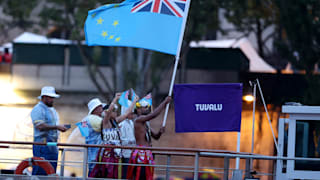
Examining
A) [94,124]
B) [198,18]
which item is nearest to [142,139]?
[94,124]

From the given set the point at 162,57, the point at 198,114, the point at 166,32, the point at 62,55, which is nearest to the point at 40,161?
the point at 198,114

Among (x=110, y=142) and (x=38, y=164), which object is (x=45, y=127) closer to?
Answer: (x=38, y=164)

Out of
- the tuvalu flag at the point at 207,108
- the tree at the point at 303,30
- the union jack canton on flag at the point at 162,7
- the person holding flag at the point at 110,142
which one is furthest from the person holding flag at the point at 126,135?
the tree at the point at 303,30

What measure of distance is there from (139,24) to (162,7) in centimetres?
49

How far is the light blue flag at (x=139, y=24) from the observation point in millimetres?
11266

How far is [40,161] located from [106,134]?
3.26 feet

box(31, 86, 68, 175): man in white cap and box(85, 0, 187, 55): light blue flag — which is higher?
box(85, 0, 187, 55): light blue flag

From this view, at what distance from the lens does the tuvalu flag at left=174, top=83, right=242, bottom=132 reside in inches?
400

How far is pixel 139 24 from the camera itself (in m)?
11.4

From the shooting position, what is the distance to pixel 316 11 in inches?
774

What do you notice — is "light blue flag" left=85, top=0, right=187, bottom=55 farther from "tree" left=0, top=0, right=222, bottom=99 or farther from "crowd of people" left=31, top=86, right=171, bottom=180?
"tree" left=0, top=0, right=222, bottom=99

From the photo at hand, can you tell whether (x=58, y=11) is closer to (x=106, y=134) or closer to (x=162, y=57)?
(x=162, y=57)

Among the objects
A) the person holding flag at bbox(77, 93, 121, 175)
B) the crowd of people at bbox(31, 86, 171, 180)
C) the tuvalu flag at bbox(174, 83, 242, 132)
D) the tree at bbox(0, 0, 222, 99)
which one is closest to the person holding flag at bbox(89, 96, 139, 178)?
the crowd of people at bbox(31, 86, 171, 180)

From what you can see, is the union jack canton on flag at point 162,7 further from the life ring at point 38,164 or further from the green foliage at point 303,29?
the green foliage at point 303,29
